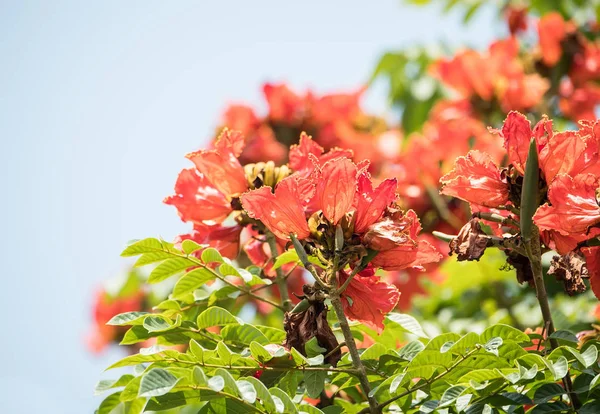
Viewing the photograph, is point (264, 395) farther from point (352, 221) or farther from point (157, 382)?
point (352, 221)

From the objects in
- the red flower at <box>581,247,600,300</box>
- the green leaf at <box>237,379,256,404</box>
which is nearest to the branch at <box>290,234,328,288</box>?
the green leaf at <box>237,379,256,404</box>

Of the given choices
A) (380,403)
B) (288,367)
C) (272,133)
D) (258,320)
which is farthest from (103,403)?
(272,133)

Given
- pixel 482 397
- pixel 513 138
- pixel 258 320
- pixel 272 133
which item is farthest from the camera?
pixel 272 133

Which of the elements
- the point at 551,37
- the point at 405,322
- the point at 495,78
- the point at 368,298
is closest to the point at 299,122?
the point at 495,78

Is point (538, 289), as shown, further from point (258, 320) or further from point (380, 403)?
point (258, 320)

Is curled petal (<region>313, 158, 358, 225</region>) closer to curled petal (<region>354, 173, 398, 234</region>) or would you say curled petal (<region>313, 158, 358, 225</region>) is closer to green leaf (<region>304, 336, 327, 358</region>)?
curled petal (<region>354, 173, 398, 234</region>)

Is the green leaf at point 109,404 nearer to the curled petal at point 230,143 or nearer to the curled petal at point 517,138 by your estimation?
the curled petal at point 230,143

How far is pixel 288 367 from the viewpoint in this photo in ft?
5.41

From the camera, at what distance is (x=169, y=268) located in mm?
1917

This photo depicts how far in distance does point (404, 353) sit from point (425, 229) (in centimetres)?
201

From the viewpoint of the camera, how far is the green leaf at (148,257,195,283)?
1896mm

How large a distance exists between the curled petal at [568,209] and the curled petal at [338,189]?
0.36 metres

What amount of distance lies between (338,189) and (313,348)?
32 centimetres

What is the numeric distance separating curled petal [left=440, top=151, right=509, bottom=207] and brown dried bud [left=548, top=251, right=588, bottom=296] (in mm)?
169
